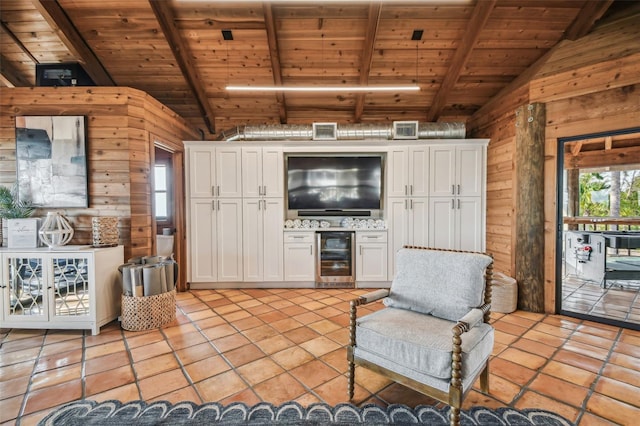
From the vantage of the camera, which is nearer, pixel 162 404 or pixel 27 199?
pixel 162 404

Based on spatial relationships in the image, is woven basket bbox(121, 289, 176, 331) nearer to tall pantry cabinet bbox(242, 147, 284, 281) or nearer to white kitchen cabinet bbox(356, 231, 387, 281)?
tall pantry cabinet bbox(242, 147, 284, 281)

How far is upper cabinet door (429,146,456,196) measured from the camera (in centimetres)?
414

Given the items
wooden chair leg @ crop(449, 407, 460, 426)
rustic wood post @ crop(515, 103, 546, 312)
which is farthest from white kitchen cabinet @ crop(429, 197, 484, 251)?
wooden chair leg @ crop(449, 407, 460, 426)

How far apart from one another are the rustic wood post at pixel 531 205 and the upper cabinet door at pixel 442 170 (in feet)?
2.77

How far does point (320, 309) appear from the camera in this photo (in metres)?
3.44

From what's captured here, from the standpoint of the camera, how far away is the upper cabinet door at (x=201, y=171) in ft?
13.7

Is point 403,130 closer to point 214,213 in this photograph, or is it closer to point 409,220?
point 409,220

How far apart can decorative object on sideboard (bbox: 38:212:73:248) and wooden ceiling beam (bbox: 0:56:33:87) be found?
247 cm

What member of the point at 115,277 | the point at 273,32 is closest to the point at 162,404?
the point at 115,277

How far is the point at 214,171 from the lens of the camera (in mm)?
4195

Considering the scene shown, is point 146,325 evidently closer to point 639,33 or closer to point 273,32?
point 273,32

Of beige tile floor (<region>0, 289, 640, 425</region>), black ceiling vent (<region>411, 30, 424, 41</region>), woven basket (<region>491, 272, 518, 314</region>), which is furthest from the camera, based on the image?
black ceiling vent (<region>411, 30, 424, 41</region>)

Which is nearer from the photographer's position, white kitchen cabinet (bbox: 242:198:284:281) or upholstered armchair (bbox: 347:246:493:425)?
upholstered armchair (bbox: 347:246:493:425)

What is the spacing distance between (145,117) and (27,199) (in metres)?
1.64
